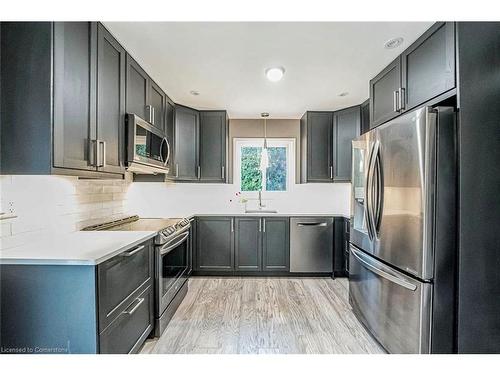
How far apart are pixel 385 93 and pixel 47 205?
2.85 meters

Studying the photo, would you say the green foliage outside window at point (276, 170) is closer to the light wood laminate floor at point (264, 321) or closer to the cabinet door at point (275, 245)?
the cabinet door at point (275, 245)

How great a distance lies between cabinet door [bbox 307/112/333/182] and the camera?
384 centimetres

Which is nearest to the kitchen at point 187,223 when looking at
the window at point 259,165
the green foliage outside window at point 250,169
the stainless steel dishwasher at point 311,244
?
the stainless steel dishwasher at point 311,244

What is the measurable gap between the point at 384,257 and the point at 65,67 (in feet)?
7.83

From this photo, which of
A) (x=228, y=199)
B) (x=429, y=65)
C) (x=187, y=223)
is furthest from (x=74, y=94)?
(x=228, y=199)

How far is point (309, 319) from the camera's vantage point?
8.30 feet

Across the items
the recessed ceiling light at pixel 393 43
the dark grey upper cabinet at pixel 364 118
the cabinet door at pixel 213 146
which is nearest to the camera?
the recessed ceiling light at pixel 393 43

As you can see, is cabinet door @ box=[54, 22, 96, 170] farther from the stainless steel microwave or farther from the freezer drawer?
the freezer drawer

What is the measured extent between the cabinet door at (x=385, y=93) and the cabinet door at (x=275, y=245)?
1.79 meters

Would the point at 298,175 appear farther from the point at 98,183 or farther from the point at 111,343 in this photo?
the point at 111,343

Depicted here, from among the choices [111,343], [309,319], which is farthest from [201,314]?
[111,343]

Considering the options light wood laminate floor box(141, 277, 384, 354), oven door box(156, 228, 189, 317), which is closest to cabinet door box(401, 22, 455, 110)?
light wood laminate floor box(141, 277, 384, 354)

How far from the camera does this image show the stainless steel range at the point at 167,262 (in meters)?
2.22

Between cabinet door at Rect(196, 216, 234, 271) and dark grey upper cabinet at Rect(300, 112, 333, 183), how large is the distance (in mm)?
1374
